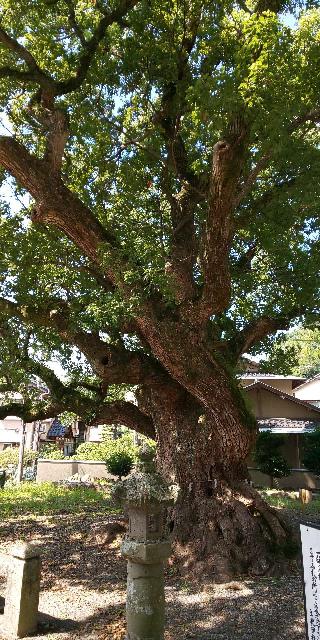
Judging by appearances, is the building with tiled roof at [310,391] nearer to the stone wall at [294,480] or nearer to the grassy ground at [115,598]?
the stone wall at [294,480]

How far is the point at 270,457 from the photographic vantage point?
787 inches

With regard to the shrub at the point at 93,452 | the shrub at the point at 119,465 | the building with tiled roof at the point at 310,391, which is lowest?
the shrub at the point at 119,465

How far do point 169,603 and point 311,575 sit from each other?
3.89 meters

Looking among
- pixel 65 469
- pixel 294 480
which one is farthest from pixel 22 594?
pixel 294 480

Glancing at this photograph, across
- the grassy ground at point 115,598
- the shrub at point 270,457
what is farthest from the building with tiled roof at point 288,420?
the grassy ground at point 115,598

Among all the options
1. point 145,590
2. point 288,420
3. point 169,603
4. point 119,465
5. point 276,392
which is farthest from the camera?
point 276,392

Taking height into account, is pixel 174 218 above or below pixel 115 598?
above

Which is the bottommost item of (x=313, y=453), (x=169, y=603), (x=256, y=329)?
(x=169, y=603)

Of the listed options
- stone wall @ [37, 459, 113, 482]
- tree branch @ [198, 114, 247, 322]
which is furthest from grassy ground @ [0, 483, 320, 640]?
stone wall @ [37, 459, 113, 482]

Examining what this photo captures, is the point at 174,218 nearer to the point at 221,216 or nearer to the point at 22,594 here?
the point at 221,216

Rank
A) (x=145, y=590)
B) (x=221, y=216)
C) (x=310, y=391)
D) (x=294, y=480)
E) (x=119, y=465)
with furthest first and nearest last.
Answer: (x=310, y=391), (x=294, y=480), (x=119, y=465), (x=221, y=216), (x=145, y=590)


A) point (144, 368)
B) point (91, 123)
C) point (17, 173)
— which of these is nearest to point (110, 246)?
point (17, 173)

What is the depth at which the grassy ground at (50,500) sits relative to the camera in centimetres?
1489

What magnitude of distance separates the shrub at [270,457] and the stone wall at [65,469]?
7555 mm
